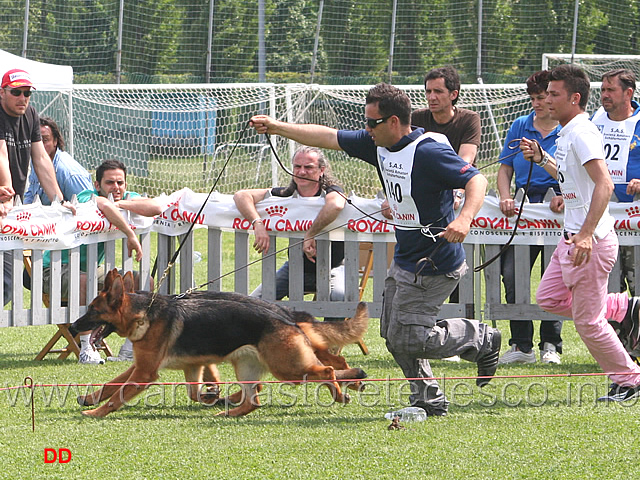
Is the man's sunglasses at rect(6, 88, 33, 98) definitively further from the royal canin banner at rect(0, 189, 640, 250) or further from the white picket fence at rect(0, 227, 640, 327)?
the white picket fence at rect(0, 227, 640, 327)

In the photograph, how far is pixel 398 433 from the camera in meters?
4.73

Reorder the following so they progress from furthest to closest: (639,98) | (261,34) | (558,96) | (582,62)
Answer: (261,34) < (582,62) < (639,98) < (558,96)

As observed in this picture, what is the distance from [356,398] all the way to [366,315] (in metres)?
0.51

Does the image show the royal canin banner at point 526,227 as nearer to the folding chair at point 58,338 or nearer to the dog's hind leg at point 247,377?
the dog's hind leg at point 247,377

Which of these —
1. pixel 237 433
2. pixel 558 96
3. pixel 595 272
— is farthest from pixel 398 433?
pixel 558 96

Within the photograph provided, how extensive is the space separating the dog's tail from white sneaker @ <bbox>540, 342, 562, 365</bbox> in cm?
200

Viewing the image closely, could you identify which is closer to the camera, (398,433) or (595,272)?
(398,433)

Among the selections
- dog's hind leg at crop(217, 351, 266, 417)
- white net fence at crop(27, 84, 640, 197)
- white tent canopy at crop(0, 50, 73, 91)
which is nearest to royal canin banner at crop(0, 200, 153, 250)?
dog's hind leg at crop(217, 351, 266, 417)

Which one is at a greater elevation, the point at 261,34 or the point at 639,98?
the point at 261,34

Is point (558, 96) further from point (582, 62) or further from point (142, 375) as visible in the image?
point (582, 62)

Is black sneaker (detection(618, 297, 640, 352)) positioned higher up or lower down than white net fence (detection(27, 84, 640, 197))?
lower down

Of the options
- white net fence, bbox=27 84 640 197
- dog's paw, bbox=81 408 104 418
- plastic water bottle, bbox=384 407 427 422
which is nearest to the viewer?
plastic water bottle, bbox=384 407 427 422

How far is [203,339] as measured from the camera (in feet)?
17.6

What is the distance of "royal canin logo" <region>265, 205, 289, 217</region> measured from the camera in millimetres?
7168
